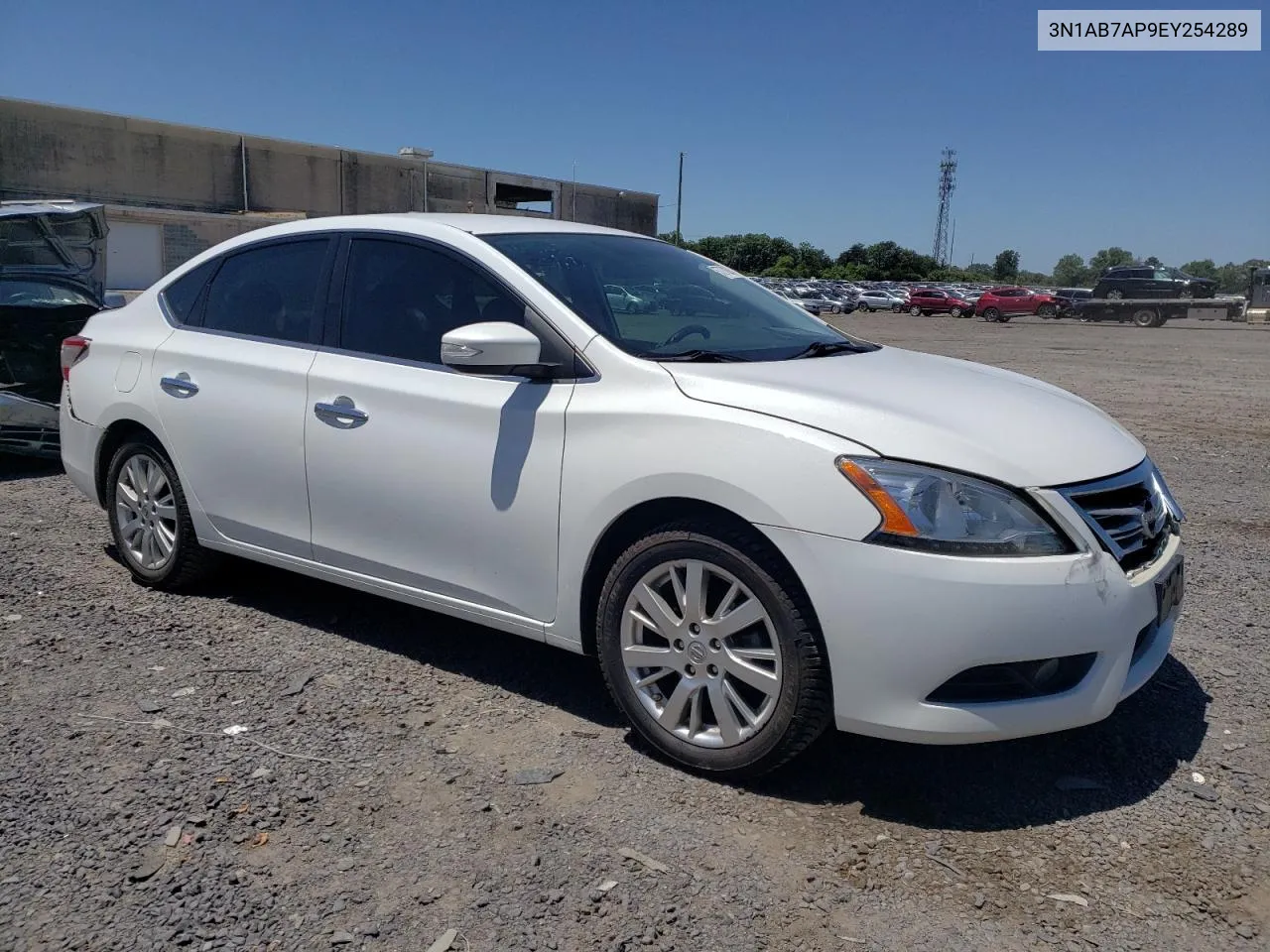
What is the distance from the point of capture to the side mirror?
3420mm

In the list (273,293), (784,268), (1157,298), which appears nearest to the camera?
(273,293)

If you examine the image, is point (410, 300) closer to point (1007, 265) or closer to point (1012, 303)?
point (1012, 303)

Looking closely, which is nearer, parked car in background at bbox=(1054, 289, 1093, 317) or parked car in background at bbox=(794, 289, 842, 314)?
parked car in background at bbox=(1054, 289, 1093, 317)

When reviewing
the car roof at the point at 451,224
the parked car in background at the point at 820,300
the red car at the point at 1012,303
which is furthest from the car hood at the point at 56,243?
the parked car in background at the point at 820,300

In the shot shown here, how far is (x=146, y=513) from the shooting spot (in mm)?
4973

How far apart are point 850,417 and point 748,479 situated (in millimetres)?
342

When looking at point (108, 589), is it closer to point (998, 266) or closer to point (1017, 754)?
point (1017, 754)

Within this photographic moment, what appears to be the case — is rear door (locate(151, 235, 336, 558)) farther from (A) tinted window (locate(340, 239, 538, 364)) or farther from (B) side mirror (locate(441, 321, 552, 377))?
(B) side mirror (locate(441, 321, 552, 377))

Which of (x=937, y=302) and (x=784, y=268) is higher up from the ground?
(x=784, y=268)

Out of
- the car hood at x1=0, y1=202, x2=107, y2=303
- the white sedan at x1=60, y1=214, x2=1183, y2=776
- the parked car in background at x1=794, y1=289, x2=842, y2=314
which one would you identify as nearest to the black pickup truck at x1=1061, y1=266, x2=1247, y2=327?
the parked car in background at x1=794, y1=289, x2=842, y2=314

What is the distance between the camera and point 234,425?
14.5 feet

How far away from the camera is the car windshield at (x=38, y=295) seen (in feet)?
24.9

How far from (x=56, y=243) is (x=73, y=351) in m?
3.22

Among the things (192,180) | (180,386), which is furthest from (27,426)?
(192,180)
